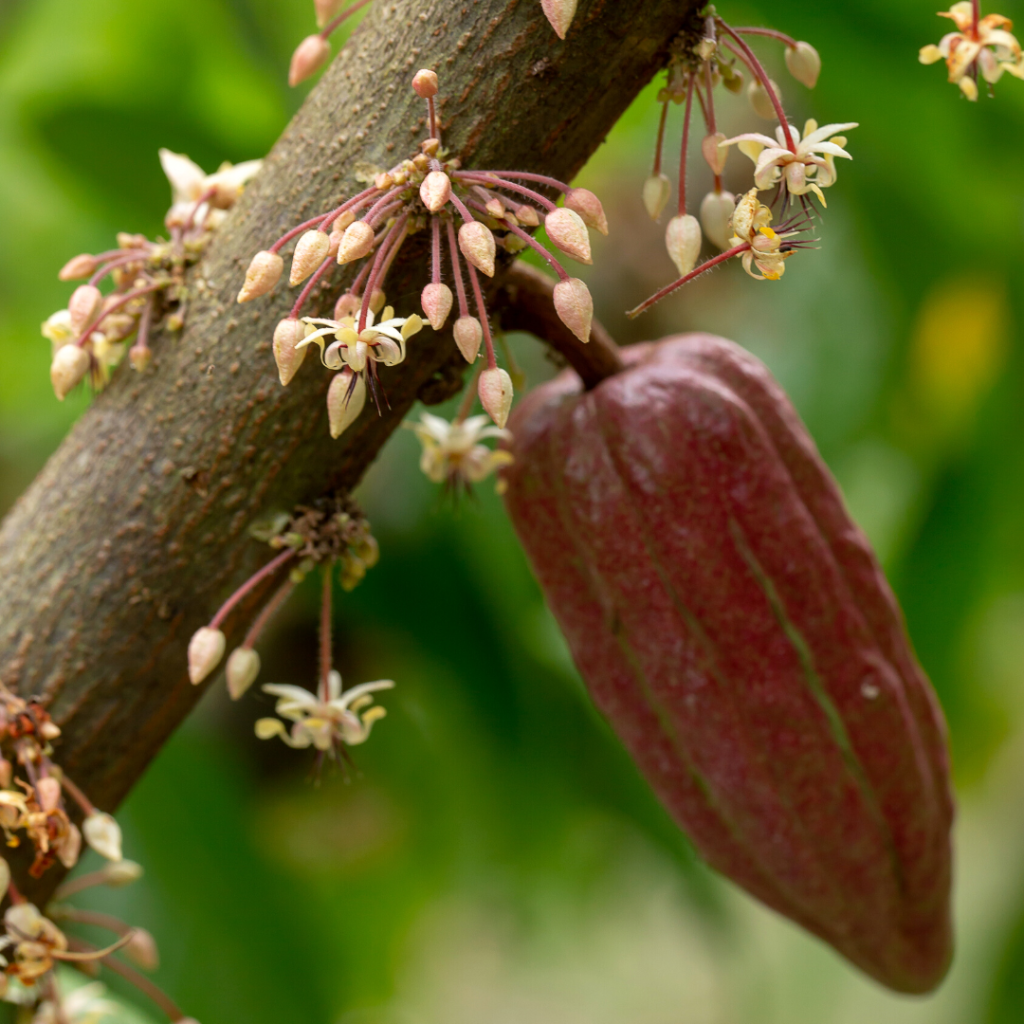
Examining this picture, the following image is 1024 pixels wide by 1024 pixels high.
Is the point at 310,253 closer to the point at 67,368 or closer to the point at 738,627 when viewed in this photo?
the point at 67,368

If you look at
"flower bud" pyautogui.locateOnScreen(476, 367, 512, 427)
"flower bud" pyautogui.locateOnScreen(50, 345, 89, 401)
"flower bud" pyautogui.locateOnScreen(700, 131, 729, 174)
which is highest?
"flower bud" pyautogui.locateOnScreen(50, 345, 89, 401)

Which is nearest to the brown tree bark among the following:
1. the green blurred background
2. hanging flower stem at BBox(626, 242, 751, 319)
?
hanging flower stem at BBox(626, 242, 751, 319)

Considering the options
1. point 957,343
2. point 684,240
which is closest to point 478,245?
point 684,240

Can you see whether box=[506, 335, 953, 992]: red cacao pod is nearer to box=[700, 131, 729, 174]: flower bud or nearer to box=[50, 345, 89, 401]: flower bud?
box=[700, 131, 729, 174]: flower bud

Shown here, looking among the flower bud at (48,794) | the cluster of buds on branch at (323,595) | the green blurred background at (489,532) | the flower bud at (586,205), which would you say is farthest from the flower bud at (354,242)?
the green blurred background at (489,532)

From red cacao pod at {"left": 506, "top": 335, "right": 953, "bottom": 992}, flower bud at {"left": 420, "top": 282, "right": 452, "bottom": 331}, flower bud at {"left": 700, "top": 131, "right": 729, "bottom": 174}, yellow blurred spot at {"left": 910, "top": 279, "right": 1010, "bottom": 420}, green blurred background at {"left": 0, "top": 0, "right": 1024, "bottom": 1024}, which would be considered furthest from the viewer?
yellow blurred spot at {"left": 910, "top": 279, "right": 1010, "bottom": 420}

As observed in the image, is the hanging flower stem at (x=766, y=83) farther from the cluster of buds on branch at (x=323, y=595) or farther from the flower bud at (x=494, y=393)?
the cluster of buds on branch at (x=323, y=595)
